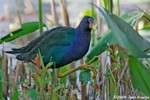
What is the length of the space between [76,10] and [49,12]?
1.55ft

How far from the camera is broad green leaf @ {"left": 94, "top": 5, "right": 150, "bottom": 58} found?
5.34 ft

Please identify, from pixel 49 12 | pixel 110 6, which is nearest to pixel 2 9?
pixel 49 12

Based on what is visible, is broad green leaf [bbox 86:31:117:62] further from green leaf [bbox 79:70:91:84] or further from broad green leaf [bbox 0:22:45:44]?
broad green leaf [bbox 0:22:45:44]

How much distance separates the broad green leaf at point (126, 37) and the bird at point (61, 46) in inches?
42.2

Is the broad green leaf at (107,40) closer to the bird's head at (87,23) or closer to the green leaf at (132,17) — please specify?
the green leaf at (132,17)

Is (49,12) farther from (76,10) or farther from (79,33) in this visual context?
(79,33)

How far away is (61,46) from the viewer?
9.26 ft

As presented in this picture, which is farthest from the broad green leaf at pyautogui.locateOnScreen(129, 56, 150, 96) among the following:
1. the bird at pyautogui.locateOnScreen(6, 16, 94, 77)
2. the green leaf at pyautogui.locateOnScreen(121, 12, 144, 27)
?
the bird at pyautogui.locateOnScreen(6, 16, 94, 77)

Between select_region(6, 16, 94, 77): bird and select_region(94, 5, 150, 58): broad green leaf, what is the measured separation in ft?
3.52

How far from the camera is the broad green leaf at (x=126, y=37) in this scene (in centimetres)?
163

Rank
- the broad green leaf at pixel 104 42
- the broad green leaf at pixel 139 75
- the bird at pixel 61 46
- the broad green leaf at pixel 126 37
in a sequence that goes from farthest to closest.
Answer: the bird at pixel 61 46 → the broad green leaf at pixel 104 42 → the broad green leaf at pixel 139 75 → the broad green leaf at pixel 126 37

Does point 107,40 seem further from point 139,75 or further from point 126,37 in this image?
point 126,37

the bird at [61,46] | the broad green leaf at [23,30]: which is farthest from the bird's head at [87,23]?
the broad green leaf at [23,30]

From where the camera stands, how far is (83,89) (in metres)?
2.80
